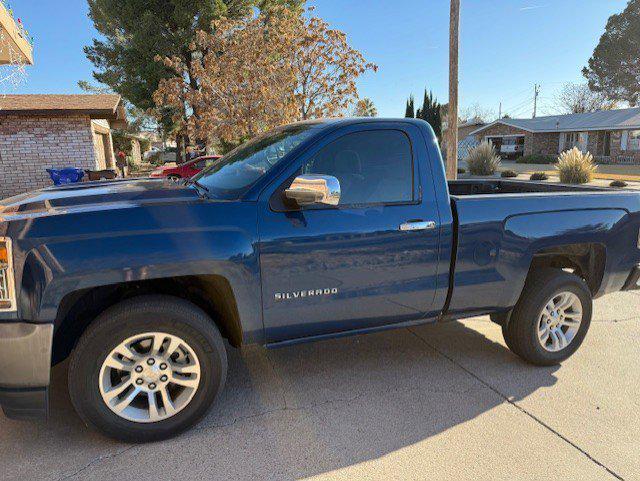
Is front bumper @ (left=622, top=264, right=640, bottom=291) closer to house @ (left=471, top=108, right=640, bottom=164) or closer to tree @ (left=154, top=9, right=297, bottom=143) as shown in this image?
tree @ (left=154, top=9, right=297, bottom=143)

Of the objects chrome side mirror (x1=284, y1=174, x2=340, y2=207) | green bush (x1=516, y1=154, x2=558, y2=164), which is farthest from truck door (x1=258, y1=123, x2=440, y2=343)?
green bush (x1=516, y1=154, x2=558, y2=164)

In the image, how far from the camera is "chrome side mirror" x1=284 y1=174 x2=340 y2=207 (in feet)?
8.73

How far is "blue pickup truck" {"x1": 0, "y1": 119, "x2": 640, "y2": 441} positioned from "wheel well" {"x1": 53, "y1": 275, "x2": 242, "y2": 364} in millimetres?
11

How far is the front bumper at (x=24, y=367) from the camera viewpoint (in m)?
2.39

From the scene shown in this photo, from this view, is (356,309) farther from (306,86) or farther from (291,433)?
(306,86)

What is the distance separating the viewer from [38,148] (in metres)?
15.0

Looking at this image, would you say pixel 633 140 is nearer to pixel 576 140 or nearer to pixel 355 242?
pixel 576 140

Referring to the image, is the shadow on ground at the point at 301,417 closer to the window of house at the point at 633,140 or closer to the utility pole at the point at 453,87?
the utility pole at the point at 453,87

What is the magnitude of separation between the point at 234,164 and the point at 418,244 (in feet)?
5.01

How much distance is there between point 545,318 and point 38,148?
1609 cm

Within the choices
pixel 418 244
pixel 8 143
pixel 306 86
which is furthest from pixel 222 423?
pixel 8 143

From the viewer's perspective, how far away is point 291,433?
2900mm

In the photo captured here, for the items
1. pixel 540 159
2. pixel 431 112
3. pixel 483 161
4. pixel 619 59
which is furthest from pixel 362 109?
pixel 619 59

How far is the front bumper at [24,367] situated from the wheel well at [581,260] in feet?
11.4
